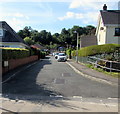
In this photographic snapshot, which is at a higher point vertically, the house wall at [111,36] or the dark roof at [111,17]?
the dark roof at [111,17]

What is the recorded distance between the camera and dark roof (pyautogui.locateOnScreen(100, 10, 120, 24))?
→ 2469 centimetres

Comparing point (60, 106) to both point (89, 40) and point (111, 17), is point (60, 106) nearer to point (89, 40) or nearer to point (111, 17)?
point (111, 17)

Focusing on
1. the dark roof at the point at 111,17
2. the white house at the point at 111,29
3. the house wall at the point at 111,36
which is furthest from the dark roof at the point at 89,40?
the house wall at the point at 111,36

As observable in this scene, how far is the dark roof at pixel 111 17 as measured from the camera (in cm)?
2469

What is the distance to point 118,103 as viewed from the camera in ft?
19.1

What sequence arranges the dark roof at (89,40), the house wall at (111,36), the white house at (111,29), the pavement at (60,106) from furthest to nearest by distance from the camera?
the dark roof at (89,40) → the house wall at (111,36) → the white house at (111,29) → the pavement at (60,106)

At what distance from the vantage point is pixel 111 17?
84.0 ft

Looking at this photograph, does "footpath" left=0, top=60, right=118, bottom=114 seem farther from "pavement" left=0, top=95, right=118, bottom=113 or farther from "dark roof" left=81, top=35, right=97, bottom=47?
"dark roof" left=81, top=35, right=97, bottom=47

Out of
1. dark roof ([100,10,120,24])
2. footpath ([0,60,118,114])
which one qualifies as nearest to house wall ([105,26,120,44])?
dark roof ([100,10,120,24])

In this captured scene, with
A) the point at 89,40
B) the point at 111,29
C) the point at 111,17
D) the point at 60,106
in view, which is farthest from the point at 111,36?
the point at 60,106

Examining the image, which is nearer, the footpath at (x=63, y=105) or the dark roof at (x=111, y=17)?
the footpath at (x=63, y=105)

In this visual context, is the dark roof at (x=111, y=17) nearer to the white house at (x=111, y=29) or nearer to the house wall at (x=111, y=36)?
the white house at (x=111, y=29)

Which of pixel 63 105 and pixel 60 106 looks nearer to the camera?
pixel 60 106

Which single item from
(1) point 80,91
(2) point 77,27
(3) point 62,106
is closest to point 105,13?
(1) point 80,91
